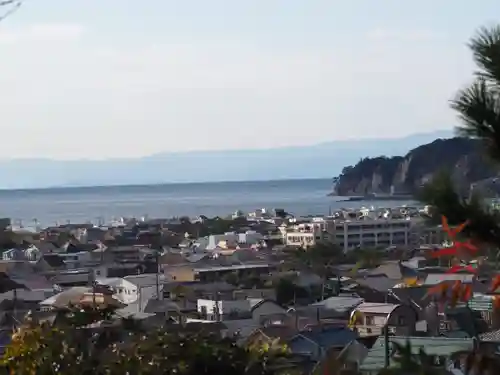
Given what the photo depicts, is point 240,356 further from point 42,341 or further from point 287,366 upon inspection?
point 42,341

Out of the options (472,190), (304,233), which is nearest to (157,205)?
(304,233)

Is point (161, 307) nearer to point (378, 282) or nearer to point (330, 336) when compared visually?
point (330, 336)

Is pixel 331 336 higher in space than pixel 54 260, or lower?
higher

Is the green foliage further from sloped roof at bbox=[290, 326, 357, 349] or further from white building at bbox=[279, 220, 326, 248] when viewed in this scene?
white building at bbox=[279, 220, 326, 248]

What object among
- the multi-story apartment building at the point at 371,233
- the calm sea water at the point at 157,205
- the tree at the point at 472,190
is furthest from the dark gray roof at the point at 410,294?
the calm sea water at the point at 157,205

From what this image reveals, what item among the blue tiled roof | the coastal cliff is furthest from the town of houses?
the coastal cliff

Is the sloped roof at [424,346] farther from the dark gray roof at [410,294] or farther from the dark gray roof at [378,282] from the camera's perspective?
the dark gray roof at [378,282]
